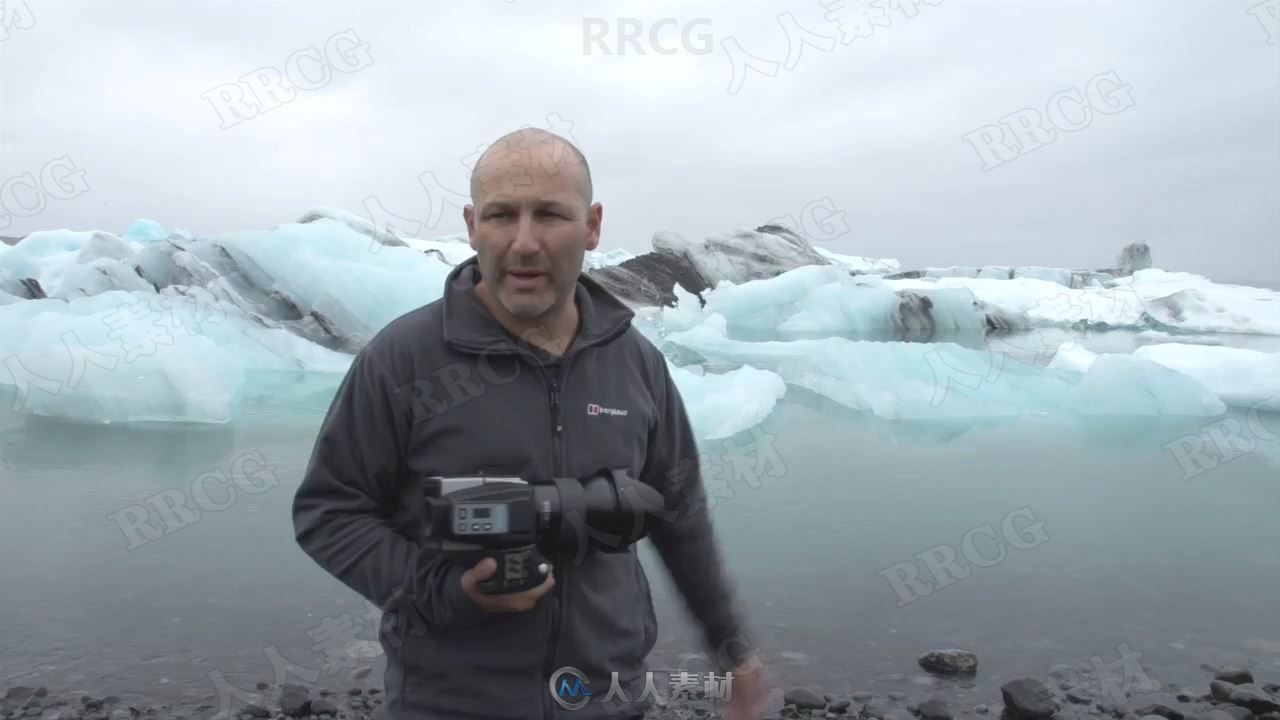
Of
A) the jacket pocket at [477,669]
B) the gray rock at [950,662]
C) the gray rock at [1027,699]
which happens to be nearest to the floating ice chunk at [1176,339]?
the gray rock at [950,662]

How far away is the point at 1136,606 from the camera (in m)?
3.96

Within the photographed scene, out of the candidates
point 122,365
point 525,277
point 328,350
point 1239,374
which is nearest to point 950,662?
point 525,277

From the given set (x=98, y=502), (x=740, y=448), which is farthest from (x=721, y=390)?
(x=98, y=502)

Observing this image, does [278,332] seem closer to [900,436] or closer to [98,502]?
[98,502]

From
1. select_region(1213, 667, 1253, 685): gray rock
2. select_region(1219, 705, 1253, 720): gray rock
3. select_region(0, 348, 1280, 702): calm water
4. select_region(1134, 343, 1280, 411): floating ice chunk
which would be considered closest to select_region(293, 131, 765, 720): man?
select_region(0, 348, 1280, 702): calm water

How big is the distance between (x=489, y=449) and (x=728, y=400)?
6971 millimetres

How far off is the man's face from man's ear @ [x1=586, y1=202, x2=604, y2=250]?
9 cm

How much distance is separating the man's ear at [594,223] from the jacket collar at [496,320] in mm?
63

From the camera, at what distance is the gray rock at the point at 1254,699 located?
10.2 ft

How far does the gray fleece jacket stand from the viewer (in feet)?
4.39

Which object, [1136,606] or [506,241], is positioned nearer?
[506,241]

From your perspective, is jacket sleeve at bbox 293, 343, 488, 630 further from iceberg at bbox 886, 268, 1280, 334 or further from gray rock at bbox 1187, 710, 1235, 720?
iceberg at bbox 886, 268, 1280, 334

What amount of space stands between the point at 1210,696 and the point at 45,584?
460 cm

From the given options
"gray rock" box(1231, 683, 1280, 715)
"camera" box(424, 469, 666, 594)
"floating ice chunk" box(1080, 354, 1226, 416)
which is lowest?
"gray rock" box(1231, 683, 1280, 715)
